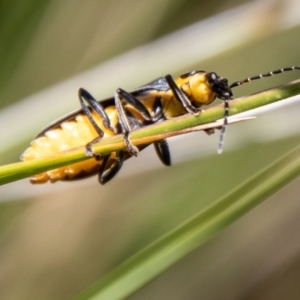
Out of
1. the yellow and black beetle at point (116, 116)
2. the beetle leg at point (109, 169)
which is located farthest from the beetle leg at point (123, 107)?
the beetle leg at point (109, 169)

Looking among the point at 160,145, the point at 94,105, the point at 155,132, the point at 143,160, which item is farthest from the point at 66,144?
the point at 155,132

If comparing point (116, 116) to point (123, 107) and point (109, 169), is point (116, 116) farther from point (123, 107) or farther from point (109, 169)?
point (109, 169)

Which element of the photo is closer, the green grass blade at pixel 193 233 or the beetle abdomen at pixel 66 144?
the green grass blade at pixel 193 233

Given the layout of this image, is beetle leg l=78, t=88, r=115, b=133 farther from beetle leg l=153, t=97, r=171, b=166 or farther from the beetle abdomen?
beetle leg l=153, t=97, r=171, b=166

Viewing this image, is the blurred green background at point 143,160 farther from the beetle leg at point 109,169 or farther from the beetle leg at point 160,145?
the beetle leg at point 109,169

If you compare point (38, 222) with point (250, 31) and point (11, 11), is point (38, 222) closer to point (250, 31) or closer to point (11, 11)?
point (11, 11)

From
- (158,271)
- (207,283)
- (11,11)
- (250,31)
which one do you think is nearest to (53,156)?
(158,271)
